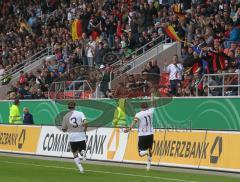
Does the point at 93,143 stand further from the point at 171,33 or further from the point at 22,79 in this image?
the point at 22,79

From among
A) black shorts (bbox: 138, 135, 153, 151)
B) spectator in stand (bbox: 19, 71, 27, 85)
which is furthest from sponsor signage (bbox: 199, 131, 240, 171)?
spectator in stand (bbox: 19, 71, 27, 85)

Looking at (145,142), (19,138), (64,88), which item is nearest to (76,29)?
(64,88)

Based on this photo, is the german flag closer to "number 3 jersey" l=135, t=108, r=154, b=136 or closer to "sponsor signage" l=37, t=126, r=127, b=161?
"sponsor signage" l=37, t=126, r=127, b=161

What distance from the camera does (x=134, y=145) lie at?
24672 mm

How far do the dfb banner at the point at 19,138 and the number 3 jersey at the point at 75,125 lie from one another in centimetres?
750

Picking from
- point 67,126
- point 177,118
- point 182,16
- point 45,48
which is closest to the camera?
point 67,126

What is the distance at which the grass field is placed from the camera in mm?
19031

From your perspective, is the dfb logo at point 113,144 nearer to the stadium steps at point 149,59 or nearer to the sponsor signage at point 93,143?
the sponsor signage at point 93,143

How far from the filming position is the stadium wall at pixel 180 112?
25297mm

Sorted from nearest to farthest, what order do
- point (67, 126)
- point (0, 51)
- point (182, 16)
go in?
point (67, 126) → point (182, 16) → point (0, 51)

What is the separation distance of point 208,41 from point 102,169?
8.18 m

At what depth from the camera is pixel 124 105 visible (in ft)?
96.2

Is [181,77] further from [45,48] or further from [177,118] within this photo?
[45,48]

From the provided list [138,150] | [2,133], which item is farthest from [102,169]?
[2,133]
